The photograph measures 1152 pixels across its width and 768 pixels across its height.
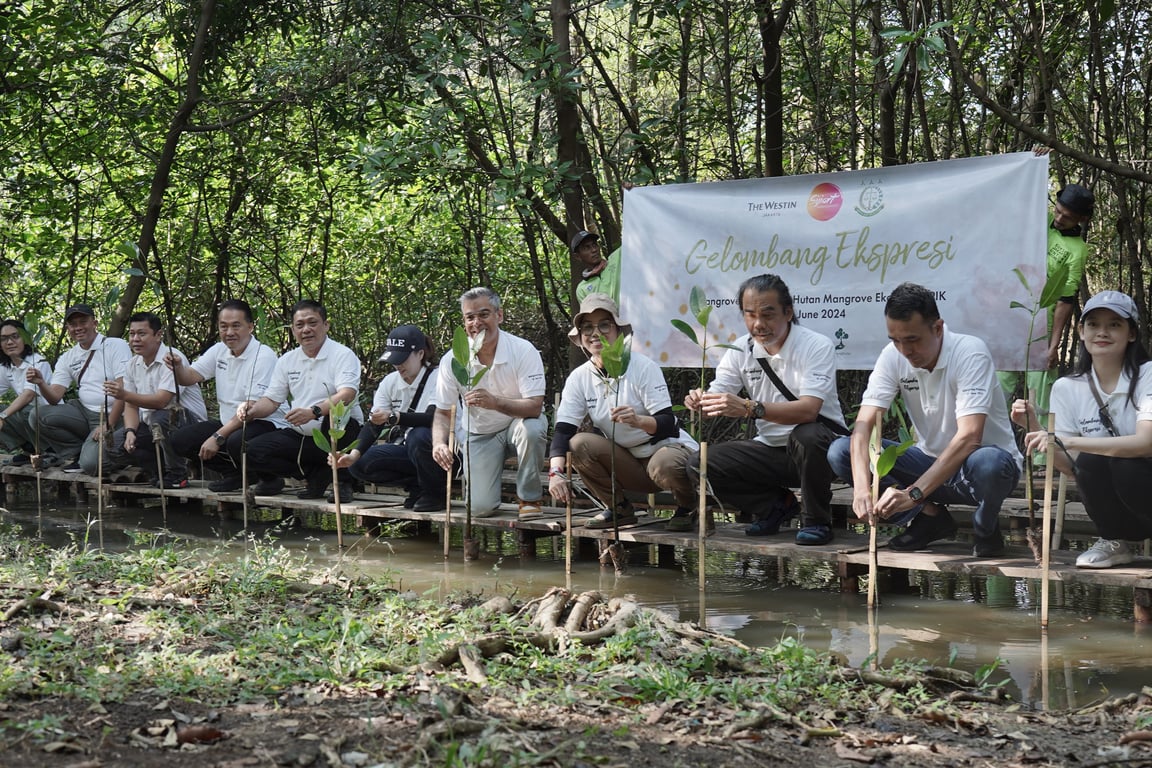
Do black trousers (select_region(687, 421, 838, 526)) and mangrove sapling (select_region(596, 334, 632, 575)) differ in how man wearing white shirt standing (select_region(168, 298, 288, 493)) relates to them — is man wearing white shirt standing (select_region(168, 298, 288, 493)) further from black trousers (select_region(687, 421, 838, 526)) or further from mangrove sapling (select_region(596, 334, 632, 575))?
black trousers (select_region(687, 421, 838, 526))

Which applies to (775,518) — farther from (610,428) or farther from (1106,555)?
(1106,555)

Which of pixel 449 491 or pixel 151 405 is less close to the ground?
pixel 151 405

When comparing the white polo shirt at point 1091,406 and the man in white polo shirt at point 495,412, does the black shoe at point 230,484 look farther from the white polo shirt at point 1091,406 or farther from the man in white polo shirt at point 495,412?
the white polo shirt at point 1091,406

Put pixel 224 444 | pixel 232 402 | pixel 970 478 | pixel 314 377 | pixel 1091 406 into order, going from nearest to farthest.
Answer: pixel 1091 406, pixel 970 478, pixel 314 377, pixel 224 444, pixel 232 402

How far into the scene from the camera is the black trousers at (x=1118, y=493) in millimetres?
4863

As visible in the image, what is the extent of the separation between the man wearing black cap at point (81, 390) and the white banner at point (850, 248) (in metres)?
4.26

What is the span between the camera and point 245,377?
856 cm

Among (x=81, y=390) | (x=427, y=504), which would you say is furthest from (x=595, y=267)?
(x=81, y=390)

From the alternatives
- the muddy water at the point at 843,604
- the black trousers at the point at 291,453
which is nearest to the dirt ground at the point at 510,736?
the muddy water at the point at 843,604

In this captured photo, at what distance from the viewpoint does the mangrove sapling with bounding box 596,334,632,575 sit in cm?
577

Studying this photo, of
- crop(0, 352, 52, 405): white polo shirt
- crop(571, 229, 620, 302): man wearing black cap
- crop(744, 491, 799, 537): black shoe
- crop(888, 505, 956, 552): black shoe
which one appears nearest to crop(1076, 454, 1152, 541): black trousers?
crop(888, 505, 956, 552): black shoe

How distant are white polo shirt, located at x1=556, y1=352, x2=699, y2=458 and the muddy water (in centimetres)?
70

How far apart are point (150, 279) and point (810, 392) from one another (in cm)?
972

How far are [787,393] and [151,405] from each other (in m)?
5.26
